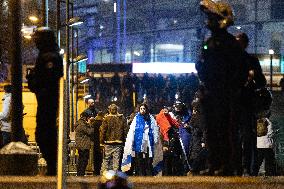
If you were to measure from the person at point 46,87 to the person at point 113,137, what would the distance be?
26.6ft

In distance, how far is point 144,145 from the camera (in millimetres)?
15781

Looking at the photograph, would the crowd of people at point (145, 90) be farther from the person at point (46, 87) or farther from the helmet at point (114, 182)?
the helmet at point (114, 182)

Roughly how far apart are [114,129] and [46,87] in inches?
329

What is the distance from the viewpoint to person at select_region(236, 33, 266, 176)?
26.1 ft

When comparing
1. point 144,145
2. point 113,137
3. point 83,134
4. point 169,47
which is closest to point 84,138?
point 83,134

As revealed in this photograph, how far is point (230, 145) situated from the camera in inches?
296

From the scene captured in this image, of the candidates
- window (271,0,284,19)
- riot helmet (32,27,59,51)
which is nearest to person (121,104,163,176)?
riot helmet (32,27,59,51)

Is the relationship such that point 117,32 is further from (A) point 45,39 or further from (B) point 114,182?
(B) point 114,182

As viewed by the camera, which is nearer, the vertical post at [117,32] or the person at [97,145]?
the person at [97,145]

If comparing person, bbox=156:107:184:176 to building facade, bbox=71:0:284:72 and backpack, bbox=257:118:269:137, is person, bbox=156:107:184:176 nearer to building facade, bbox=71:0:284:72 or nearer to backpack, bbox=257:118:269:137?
backpack, bbox=257:118:269:137

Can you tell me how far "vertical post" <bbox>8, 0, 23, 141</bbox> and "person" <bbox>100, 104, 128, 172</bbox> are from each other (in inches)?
272

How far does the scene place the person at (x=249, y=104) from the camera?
7961 mm

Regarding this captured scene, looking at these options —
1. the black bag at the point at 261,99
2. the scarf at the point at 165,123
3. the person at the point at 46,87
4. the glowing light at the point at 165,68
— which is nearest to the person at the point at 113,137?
the scarf at the point at 165,123

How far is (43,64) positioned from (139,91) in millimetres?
27903
